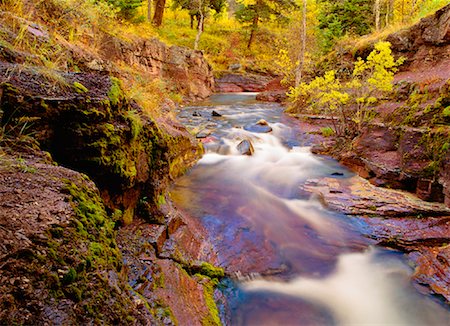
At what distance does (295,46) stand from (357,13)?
4.63 metres

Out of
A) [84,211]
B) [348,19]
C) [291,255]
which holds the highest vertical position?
[348,19]

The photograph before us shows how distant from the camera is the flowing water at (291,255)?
3.53 meters

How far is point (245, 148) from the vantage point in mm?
8898

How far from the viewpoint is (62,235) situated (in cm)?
150

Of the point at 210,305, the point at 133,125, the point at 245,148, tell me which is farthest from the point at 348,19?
the point at 210,305

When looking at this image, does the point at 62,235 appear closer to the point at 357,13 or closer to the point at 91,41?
the point at 91,41

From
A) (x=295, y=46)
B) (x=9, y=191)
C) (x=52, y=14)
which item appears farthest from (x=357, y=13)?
(x=9, y=191)

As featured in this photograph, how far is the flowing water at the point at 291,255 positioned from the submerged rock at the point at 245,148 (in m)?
0.74

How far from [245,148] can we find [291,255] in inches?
190

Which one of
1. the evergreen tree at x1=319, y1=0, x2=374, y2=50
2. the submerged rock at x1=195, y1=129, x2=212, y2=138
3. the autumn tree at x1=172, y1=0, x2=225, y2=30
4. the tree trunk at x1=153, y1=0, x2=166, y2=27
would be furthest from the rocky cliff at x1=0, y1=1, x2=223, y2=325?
the autumn tree at x1=172, y1=0, x2=225, y2=30

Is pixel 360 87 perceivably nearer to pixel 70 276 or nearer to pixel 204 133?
pixel 204 133

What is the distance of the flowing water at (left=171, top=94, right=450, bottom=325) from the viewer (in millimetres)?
3527

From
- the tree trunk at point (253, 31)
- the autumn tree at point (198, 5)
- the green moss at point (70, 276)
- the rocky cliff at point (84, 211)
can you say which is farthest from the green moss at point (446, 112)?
the tree trunk at point (253, 31)

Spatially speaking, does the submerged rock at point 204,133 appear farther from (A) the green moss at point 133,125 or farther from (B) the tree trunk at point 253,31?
(B) the tree trunk at point 253,31
